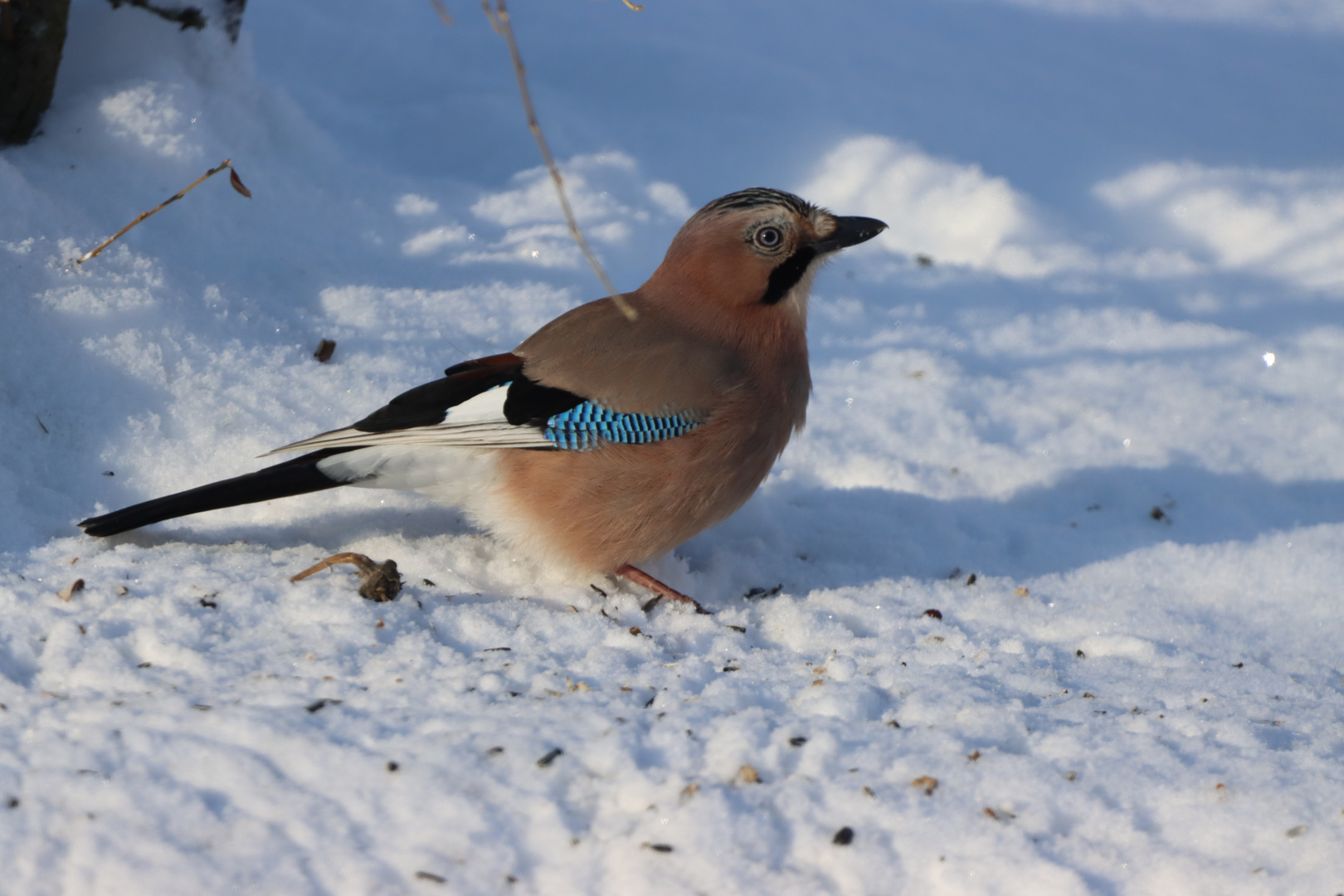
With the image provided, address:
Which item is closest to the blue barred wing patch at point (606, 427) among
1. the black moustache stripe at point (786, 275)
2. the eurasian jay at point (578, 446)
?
the eurasian jay at point (578, 446)

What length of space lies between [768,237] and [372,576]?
1521 mm

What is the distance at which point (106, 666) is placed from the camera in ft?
7.84

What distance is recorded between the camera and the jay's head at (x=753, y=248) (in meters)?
3.32

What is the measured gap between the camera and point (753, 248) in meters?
3.34

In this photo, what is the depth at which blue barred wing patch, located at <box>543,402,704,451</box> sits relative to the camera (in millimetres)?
3061

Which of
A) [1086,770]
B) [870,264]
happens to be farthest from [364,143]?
[1086,770]

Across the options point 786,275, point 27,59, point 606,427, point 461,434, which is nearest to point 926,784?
point 606,427

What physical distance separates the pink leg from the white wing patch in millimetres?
479

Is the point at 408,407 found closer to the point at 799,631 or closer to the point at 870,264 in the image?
the point at 799,631

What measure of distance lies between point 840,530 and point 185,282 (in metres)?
2.51

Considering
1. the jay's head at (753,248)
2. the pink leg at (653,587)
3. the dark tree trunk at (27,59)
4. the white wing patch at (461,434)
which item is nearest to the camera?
the white wing patch at (461,434)

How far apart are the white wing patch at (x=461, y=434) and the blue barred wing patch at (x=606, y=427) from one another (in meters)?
0.05

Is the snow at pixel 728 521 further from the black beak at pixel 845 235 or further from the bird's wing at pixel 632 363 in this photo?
the black beak at pixel 845 235

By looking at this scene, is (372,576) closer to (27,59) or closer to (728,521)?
(728,521)
